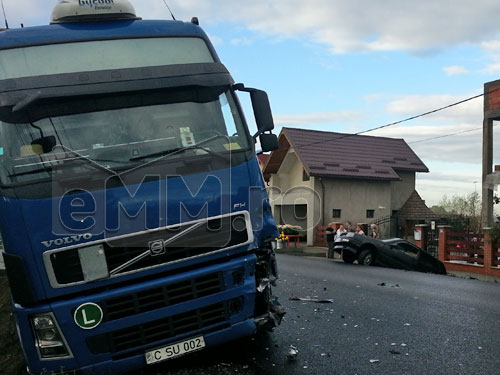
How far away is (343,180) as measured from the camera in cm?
3083

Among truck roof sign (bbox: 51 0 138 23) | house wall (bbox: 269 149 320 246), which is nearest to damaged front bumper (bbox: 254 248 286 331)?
truck roof sign (bbox: 51 0 138 23)

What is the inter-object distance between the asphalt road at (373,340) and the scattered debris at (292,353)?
0.11 ft

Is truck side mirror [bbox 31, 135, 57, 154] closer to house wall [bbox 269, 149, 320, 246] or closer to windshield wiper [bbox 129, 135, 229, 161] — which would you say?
windshield wiper [bbox 129, 135, 229, 161]

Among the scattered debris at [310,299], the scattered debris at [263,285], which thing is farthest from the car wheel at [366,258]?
the scattered debris at [263,285]

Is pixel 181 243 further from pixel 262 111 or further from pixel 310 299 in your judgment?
pixel 310 299

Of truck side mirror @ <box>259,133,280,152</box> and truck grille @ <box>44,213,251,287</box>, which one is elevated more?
truck side mirror @ <box>259,133,280,152</box>

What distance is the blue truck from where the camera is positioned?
387 cm

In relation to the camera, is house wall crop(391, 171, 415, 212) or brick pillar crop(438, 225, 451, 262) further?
house wall crop(391, 171, 415, 212)

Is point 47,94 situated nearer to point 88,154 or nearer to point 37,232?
point 88,154

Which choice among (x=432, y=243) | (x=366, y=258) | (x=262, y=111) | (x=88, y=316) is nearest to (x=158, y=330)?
(x=88, y=316)

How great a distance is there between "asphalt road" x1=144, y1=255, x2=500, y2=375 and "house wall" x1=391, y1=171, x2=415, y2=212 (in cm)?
2483

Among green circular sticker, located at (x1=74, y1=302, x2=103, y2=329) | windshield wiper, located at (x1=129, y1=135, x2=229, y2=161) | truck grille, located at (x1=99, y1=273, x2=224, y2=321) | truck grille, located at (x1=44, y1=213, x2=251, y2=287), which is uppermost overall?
windshield wiper, located at (x1=129, y1=135, x2=229, y2=161)

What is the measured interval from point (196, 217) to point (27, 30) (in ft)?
7.96

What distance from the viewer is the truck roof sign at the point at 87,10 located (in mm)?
5160
